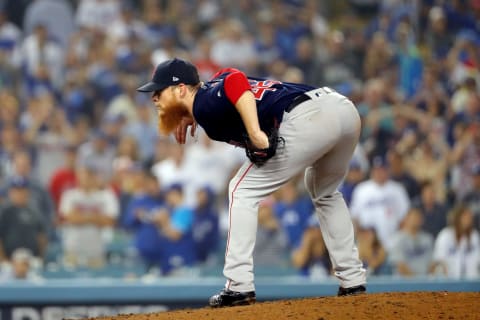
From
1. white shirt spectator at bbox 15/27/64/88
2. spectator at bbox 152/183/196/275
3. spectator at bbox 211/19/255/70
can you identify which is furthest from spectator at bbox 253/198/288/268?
white shirt spectator at bbox 15/27/64/88

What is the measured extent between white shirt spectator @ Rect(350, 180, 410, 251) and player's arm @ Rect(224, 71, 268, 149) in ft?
15.9

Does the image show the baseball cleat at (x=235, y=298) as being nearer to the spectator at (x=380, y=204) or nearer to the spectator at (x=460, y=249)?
the spectator at (x=460, y=249)

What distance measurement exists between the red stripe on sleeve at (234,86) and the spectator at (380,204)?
4811 mm

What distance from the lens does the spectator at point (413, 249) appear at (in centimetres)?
963

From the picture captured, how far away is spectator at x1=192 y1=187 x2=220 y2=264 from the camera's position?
995 cm

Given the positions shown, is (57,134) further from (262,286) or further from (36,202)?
(262,286)

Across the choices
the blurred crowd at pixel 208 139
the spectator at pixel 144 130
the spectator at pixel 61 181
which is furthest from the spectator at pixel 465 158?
the spectator at pixel 61 181

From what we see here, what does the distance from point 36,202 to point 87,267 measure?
3.54ft

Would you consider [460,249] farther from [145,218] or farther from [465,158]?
[145,218]

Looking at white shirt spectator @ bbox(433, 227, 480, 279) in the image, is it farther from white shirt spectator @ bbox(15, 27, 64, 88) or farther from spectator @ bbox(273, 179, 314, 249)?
white shirt spectator @ bbox(15, 27, 64, 88)

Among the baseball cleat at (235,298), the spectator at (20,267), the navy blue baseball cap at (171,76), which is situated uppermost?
the navy blue baseball cap at (171,76)

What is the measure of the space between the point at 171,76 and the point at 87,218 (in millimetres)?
4962

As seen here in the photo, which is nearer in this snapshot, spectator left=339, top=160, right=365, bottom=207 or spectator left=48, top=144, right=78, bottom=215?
spectator left=339, top=160, right=365, bottom=207

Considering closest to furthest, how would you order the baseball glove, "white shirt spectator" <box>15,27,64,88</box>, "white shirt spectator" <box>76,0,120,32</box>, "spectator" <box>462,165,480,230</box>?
1. the baseball glove
2. "spectator" <box>462,165,480,230</box>
3. "white shirt spectator" <box>15,27,64,88</box>
4. "white shirt spectator" <box>76,0,120,32</box>
